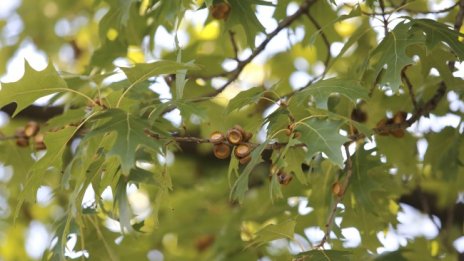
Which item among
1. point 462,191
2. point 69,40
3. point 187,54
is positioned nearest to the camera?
point 187,54

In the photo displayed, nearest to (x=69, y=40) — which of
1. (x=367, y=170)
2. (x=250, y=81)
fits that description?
(x=250, y=81)

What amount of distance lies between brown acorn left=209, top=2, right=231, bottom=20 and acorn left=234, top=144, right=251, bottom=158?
25.8 inches

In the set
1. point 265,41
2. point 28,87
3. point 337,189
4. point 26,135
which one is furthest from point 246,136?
point 26,135

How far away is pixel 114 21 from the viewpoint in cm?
325

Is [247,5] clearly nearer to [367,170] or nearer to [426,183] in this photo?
[367,170]

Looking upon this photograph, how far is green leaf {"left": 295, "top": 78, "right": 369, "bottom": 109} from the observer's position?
2301 mm

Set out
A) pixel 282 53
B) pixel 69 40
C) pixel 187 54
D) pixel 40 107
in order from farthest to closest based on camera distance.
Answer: pixel 69 40 < pixel 282 53 < pixel 40 107 < pixel 187 54

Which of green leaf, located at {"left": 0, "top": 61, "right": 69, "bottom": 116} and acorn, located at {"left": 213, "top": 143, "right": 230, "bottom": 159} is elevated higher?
green leaf, located at {"left": 0, "top": 61, "right": 69, "bottom": 116}

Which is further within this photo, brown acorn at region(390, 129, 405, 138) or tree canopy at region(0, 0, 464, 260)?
brown acorn at region(390, 129, 405, 138)

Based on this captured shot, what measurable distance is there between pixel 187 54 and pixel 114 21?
0.37 m

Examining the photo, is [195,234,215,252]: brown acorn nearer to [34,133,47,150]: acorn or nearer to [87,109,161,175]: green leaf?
[34,133,47,150]: acorn

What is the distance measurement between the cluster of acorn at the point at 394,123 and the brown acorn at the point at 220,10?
64 cm

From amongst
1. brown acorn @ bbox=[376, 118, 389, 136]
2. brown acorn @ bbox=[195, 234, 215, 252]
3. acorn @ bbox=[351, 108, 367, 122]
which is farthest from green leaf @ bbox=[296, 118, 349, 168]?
brown acorn @ bbox=[195, 234, 215, 252]

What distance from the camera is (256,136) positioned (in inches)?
101
